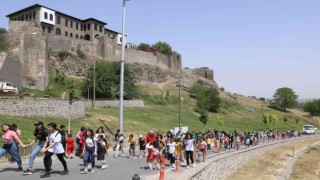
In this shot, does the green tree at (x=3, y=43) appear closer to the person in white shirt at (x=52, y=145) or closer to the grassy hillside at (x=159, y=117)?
the grassy hillside at (x=159, y=117)

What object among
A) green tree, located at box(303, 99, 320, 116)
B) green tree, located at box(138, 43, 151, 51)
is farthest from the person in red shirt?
green tree, located at box(303, 99, 320, 116)

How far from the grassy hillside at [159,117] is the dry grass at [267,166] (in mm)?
11548

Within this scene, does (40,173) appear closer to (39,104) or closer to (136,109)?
(39,104)

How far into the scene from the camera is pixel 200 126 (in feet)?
179

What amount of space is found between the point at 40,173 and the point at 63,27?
2772 inches

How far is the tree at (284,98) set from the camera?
113812 millimetres

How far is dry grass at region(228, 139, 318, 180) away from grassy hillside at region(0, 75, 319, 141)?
455 inches

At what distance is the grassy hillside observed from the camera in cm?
3455

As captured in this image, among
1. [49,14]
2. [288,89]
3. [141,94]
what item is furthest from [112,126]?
[288,89]

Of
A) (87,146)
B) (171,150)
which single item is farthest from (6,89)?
(87,146)

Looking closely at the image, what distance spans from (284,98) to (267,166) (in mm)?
86346

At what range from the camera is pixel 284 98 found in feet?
376

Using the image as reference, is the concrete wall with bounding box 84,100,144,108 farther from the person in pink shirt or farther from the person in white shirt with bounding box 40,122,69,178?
the person in white shirt with bounding box 40,122,69,178

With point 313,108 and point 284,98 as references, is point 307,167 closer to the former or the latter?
point 284,98
